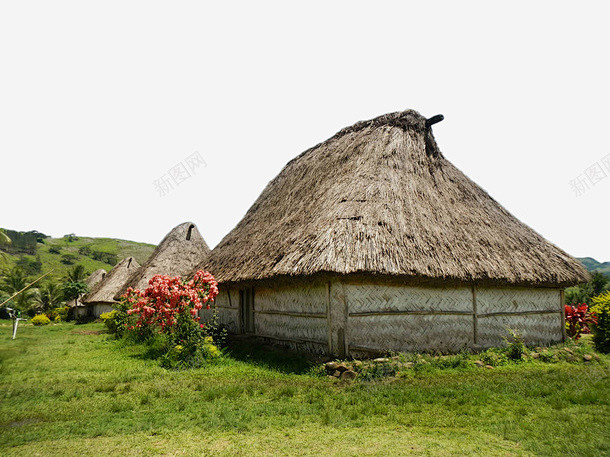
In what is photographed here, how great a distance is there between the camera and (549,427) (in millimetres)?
4391

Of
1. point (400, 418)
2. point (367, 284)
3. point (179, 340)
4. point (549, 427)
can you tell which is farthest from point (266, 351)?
point (549, 427)

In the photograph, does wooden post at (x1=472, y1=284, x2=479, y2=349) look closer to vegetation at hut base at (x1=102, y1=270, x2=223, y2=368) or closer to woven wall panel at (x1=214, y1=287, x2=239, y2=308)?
vegetation at hut base at (x1=102, y1=270, x2=223, y2=368)

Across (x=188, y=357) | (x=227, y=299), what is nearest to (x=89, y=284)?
(x=227, y=299)

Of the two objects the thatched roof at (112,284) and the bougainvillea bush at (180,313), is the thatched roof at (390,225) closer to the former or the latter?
the bougainvillea bush at (180,313)

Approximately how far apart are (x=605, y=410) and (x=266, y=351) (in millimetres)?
6309

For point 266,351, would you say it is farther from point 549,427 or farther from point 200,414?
point 549,427

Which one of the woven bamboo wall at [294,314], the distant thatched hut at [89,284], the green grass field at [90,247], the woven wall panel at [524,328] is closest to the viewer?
the woven bamboo wall at [294,314]

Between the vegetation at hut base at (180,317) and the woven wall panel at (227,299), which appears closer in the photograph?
the vegetation at hut base at (180,317)

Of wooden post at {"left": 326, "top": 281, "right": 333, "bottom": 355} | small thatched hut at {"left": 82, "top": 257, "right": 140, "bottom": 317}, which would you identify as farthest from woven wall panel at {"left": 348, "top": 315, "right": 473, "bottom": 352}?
small thatched hut at {"left": 82, "top": 257, "right": 140, "bottom": 317}

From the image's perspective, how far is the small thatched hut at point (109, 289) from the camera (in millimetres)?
25250

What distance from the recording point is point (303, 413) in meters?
5.11

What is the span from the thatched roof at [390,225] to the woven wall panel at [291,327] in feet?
3.89

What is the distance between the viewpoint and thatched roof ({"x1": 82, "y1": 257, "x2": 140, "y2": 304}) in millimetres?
25266

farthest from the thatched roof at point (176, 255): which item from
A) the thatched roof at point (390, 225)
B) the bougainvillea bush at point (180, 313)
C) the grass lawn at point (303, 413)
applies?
the grass lawn at point (303, 413)
